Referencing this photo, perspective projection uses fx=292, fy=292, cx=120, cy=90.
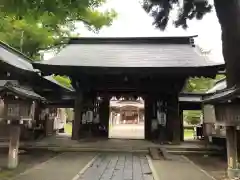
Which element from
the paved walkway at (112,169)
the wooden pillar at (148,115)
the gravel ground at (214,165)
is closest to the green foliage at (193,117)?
the wooden pillar at (148,115)

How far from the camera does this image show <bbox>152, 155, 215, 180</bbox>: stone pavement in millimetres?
8008

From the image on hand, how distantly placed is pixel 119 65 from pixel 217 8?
7344mm

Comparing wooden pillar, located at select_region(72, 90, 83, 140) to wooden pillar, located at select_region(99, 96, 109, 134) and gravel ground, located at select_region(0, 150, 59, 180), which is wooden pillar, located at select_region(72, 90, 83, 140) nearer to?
wooden pillar, located at select_region(99, 96, 109, 134)

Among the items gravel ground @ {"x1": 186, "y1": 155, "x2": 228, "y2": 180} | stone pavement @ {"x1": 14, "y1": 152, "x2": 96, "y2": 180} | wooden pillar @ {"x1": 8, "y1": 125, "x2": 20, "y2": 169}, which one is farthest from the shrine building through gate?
wooden pillar @ {"x1": 8, "y1": 125, "x2": 20, "y2": 169}

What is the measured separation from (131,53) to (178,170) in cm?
918

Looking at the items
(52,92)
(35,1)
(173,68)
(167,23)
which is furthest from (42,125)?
(35,1)

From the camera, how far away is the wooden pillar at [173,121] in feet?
45.6

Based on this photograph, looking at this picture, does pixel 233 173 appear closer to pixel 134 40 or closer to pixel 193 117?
pixel 134 40

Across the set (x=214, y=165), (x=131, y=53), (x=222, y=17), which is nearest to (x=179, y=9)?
(x=222, y=17)

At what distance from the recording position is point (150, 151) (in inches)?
483

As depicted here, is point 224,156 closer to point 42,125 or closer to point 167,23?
point 167,23

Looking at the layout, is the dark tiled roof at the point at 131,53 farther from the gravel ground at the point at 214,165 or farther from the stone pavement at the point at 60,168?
the stone pavement at the point at 60,168

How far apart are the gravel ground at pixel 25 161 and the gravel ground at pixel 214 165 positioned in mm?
5718

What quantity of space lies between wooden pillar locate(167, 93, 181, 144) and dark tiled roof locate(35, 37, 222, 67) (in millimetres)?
1854
